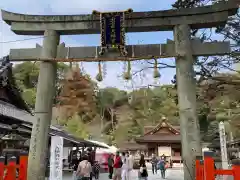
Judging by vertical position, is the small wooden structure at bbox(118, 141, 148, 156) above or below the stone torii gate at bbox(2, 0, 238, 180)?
below

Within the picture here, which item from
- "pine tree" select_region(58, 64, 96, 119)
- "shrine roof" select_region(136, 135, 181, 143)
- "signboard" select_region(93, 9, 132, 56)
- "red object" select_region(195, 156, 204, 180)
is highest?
"pine tree" select_region(58, 64, 96, 119)

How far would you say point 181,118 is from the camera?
27.9 feet

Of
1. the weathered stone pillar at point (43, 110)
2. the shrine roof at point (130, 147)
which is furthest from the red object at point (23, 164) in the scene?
the shrine roof at point (130, 147)

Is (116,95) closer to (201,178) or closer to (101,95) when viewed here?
(101,95)

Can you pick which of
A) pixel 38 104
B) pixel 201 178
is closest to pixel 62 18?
pixel 38 104

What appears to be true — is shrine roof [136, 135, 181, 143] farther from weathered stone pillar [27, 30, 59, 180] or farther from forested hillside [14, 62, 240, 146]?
weathered stone pillar [27, 30, 59, 180]

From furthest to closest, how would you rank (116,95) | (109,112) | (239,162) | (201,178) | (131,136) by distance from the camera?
(116,95), (109,112), (131,136), (201,178), (239,162)

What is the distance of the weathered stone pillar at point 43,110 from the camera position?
8.44 meters

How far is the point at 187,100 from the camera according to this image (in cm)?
852

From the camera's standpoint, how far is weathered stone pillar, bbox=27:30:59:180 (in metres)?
8.44

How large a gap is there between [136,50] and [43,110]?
357 cm

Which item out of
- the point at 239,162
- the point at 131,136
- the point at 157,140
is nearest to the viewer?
the point at 239,162

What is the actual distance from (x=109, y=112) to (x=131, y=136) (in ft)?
50.6

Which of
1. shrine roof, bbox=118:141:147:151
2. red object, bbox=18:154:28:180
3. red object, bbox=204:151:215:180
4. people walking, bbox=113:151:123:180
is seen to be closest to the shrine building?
shrine roof, bbox=118:141:147:151
